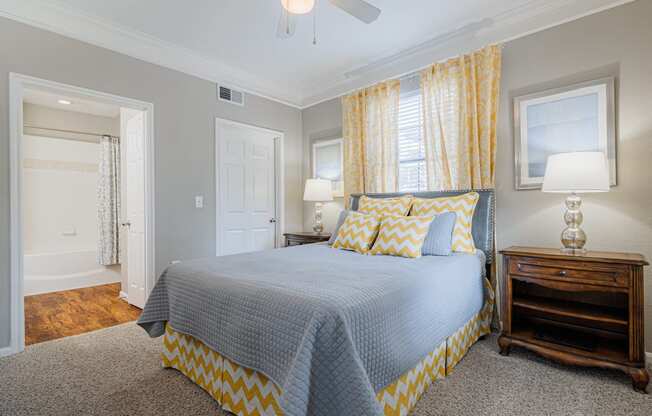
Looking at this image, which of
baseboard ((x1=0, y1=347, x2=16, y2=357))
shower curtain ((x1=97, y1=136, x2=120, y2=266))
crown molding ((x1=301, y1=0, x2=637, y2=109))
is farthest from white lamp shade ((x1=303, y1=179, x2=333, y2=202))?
shower curtain ((x1=97, y1=136, x2=120, y2=266))

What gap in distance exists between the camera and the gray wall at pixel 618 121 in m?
2.18

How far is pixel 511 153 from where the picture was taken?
108 inches

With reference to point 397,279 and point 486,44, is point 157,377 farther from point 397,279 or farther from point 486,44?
point 486,44

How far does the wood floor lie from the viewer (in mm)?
2875

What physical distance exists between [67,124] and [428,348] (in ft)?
19.0

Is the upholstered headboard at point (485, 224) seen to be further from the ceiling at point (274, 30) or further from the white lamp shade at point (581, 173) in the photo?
the ceiling at point (274, 30)

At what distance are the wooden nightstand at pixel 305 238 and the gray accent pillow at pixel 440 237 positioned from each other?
1.53 meters

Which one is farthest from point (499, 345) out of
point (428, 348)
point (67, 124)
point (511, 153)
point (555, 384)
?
point (67, 124)

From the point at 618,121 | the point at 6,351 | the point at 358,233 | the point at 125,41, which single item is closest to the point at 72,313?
the point at 6,351

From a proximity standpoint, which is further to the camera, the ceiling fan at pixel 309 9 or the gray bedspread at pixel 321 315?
the ceiling fan at pixel 309 9

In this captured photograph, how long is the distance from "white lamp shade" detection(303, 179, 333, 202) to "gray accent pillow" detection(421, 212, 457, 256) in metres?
1.68

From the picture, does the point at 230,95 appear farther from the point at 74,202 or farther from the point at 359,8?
the point at 74,202

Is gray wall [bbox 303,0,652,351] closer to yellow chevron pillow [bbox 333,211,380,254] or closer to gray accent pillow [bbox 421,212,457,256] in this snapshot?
gray accent pillow [bbox 421,212,457,256]

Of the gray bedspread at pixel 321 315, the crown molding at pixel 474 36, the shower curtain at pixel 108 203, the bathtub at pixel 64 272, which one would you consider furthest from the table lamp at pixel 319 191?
the bathtub at pixel 64 272
